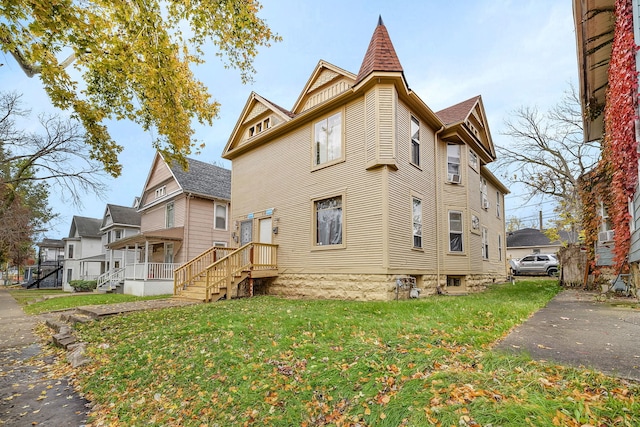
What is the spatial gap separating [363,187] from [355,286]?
115 inches

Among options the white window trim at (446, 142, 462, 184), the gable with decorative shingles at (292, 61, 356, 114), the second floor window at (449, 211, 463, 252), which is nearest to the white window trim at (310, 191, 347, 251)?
the gable with decorative shingles at (292, 61, 356, 114)

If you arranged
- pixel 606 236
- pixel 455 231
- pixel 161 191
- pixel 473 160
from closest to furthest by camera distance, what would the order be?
pixel 606 236
pixel 455 231
pixel 473 160
pixel 161 191

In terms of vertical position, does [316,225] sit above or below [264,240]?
above

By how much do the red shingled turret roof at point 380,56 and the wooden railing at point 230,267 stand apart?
658 cm

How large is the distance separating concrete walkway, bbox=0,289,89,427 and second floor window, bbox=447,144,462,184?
12181mm

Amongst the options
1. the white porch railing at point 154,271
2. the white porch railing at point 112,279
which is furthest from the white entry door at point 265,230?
the white porch railing at point 112,279

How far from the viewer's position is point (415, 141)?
11109 mm

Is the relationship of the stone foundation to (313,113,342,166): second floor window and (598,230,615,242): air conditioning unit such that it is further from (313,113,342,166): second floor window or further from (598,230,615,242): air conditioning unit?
(598,230,615,242): air conditioning unit

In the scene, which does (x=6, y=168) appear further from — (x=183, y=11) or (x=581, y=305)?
(x=581, y=305)

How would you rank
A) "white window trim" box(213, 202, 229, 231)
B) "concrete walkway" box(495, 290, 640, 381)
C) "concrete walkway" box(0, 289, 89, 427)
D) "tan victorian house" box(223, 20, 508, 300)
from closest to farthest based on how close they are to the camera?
1. "concrete walkway" box(495, 290, 640, 381)
2. "concrete walkway" box(0, 289, 89, 427)
3. "tan victorian house" box(223, 20, 508, 300)
4. "white window trim" box(213, 202, 229, 231)

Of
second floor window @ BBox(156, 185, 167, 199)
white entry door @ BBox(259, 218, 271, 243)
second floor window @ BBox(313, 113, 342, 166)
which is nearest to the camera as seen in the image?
second floor window @ BBox(313, 113, 342, 166)

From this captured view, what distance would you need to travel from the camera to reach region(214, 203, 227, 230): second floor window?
2022 cm

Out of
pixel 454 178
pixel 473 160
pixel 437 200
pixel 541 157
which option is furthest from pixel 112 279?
pixel 541 157

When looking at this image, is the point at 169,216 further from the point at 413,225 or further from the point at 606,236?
the point at 606,236
